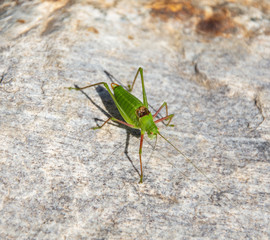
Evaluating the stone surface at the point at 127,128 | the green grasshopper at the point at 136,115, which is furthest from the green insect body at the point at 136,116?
the stone surface at the point at 127,128

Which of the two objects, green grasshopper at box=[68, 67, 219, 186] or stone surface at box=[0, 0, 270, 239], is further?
green grasshopper at box=[68, 67, 219, 186]

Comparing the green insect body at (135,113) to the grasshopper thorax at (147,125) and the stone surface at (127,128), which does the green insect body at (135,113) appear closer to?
the grasshopper thorax at (147,125)

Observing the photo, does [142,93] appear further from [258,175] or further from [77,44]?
[258,175]

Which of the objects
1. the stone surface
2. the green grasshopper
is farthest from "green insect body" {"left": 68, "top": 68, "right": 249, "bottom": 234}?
the stone surface

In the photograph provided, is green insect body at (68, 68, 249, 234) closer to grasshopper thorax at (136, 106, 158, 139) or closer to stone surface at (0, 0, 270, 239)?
grasshopper thorax at (136, 106, 158, 139)

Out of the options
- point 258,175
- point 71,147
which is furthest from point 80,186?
point 258,175

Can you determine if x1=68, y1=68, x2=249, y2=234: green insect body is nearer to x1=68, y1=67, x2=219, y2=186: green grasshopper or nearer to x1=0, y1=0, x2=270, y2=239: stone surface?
x1=68, y1=67, x2=219, y2=186: green grasshopper

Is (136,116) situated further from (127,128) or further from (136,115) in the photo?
(127,128)

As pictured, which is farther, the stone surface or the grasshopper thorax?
the grasshopper thorax
